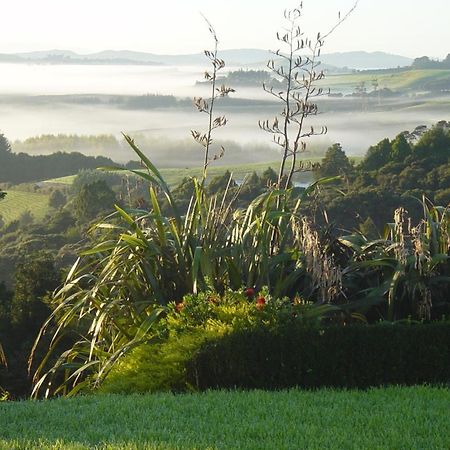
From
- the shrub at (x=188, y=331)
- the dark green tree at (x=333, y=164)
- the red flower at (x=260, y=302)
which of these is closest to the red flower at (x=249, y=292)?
the shrub at (x=188, y=331)

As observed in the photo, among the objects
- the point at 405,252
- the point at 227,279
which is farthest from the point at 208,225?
the point at 405,252

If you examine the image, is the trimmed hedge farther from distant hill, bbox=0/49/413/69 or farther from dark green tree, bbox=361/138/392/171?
distant hill, bbox=0/49/413/69

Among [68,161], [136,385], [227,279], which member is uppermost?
[227,279]

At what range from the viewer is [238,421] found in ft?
14.0

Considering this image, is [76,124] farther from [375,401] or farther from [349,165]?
[375,401]

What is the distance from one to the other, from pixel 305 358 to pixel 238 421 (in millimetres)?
1198

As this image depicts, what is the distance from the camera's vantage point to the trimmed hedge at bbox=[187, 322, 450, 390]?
17.5ft

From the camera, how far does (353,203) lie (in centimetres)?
3028

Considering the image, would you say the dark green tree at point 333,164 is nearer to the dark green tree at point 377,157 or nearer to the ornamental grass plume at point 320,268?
the dark green tree at point 377,157

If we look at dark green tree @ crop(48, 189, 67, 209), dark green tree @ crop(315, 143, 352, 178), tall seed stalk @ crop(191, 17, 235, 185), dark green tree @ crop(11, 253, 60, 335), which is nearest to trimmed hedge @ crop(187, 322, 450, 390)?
tall seed stalk @ crop(191, 17, 235, 185)

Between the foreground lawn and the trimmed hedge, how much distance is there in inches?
11.3

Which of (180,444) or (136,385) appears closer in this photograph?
(180,444)

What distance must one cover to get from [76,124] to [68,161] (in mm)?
A: 35008

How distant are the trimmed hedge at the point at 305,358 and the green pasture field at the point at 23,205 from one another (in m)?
56.1
